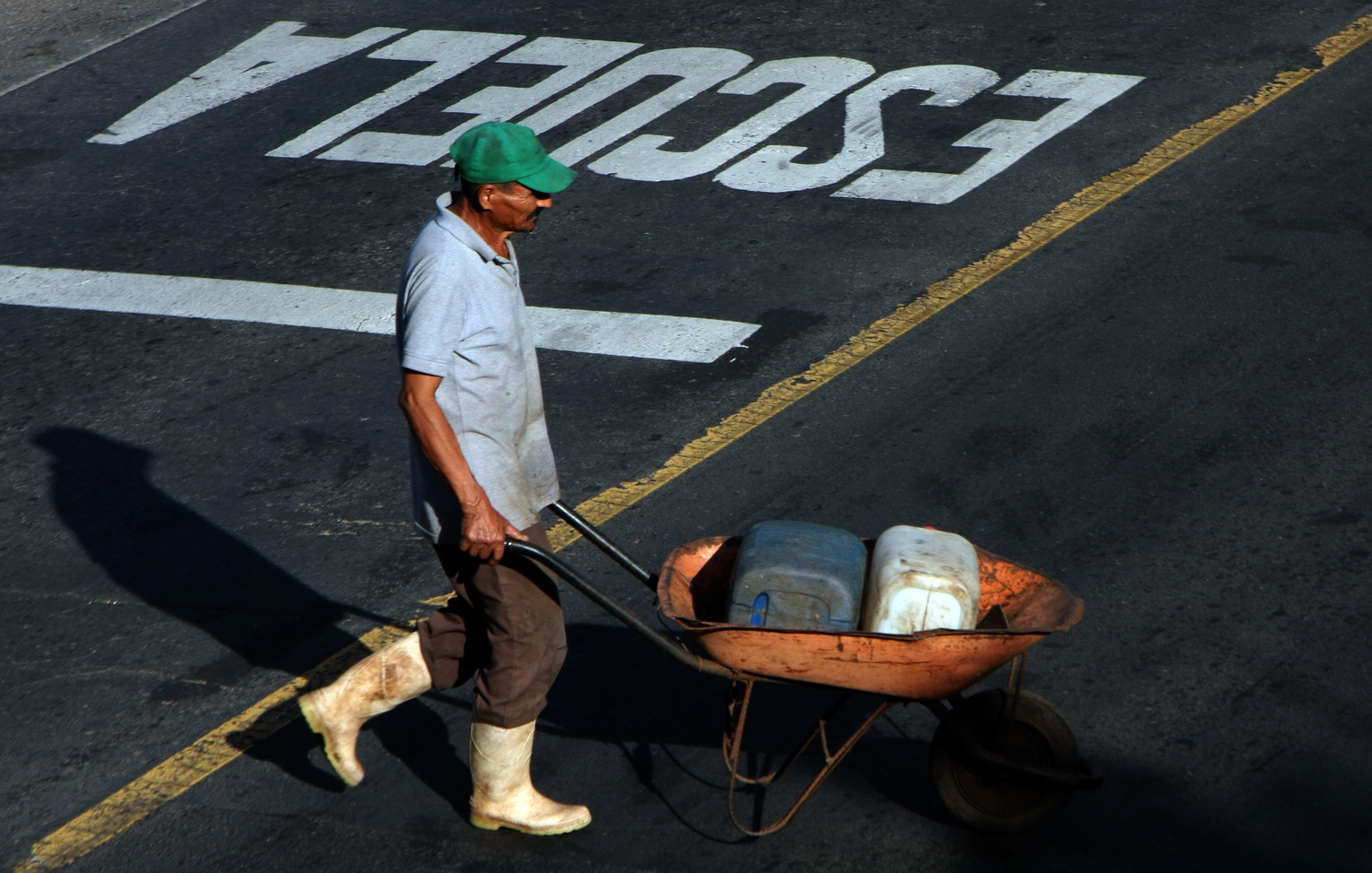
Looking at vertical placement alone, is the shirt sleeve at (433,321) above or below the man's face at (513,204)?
below

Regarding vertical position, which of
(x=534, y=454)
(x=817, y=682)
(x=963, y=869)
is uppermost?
(x=534, y=454)

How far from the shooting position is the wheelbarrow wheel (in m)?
4.26

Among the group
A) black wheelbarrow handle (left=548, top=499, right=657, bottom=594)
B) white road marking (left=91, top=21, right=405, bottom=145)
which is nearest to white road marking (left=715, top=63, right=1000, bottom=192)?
white road marking (left=91, top=21, right=405, bottom=145)

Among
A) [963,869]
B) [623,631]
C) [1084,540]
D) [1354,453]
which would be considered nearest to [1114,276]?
[1354,453]

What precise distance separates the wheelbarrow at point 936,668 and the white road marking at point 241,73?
7.48 meters

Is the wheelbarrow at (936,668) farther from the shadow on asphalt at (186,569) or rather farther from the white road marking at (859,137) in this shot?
the white road marking at (859,137)

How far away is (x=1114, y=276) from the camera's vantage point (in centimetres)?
768

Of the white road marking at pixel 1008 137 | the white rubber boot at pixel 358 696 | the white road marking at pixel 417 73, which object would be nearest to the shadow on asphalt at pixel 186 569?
the white rubber boot at pixel 358 696

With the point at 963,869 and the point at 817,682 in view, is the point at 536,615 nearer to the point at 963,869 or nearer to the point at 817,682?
the point at 817,682

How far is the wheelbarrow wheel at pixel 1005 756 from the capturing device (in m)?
4.26

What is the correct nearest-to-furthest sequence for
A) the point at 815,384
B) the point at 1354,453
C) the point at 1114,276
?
the point at 1354,453, the point at 815,384, the point at 1114,276

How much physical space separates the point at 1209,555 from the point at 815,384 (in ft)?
6.78

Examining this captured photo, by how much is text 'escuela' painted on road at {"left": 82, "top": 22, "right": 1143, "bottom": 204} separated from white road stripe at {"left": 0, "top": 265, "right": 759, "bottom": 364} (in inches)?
70.5

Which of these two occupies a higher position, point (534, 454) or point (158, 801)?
point (534, 454)
